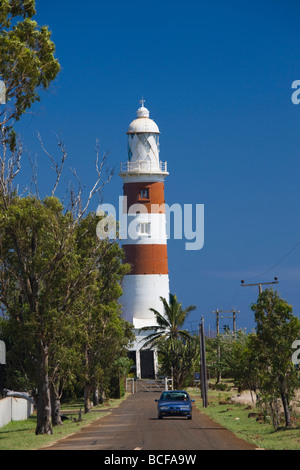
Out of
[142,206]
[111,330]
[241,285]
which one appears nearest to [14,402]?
[111,330]

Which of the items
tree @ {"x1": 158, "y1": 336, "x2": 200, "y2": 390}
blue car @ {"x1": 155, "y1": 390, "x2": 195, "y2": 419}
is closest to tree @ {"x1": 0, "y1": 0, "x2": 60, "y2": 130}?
blue car @ {"x1": 155, "y1": 390, "x2": 195, "y2": 419}

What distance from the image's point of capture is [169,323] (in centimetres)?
8181

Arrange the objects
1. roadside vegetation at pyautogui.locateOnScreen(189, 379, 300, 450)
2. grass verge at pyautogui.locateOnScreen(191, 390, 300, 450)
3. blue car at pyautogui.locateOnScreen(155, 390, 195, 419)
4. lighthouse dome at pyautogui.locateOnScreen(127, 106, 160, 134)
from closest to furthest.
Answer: grass verge at pyautogui.locateOnScreen(191, 390, 300, 450) < roadside vegetation at pyautogui.locateOnScreen(189, 379, 300, 450) < blue car at pyautogui.locateOnScreen(155, 390, 195, 419) < lighthouse dome at pyautogui.locateOnScreen(127, 106, 160, 134)

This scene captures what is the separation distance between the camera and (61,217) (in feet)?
110

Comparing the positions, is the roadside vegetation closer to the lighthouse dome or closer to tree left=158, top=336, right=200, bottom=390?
tree left=158, top=336, right=200, bottom=390

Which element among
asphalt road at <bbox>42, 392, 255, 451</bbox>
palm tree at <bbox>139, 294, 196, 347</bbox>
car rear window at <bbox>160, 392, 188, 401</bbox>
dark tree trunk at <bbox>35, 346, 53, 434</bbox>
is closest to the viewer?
asphalt road at <bbox>42, 392, 255, 451</bbox>

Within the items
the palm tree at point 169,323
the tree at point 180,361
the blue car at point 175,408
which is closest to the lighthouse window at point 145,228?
the palm tree at point 169,323

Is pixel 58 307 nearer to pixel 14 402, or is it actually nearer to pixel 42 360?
pixel 42 360

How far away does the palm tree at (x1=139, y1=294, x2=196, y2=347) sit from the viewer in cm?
8100

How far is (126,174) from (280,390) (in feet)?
176

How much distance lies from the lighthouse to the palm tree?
0.91m

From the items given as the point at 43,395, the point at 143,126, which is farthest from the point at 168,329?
the point at 43,395

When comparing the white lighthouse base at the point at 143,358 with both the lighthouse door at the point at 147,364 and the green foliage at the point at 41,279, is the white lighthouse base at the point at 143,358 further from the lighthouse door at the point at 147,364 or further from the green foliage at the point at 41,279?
the green foliage at the point at 41,279

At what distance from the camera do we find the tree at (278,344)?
1218 inches
